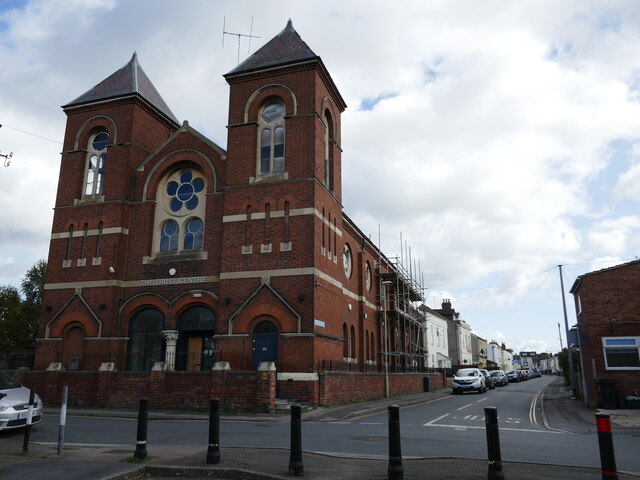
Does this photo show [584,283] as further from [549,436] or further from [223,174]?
[223,174]

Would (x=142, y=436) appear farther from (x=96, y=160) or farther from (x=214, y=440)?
(x=96, y=160)

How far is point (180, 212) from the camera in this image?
2595 centimetres

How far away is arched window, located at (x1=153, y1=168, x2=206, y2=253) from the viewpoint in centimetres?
2553

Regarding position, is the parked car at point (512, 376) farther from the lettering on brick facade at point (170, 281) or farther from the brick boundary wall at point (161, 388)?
the brick boundary wall at point (161, 388)

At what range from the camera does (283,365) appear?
21.1 m

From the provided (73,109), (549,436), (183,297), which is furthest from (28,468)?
(73,109)

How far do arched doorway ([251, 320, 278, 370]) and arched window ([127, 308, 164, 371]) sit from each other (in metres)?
5.02

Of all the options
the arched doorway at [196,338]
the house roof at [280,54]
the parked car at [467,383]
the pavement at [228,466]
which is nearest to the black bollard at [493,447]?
the pavement at [228,466]

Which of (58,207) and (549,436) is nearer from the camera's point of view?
(549,436)

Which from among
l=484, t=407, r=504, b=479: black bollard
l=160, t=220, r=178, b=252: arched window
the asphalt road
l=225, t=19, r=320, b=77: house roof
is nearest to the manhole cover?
the asphalt road

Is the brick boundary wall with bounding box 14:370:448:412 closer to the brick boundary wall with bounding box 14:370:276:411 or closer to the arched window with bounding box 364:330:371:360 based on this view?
the brick boundary wall with bounding box 14:370:276:411

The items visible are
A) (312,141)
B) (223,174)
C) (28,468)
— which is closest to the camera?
(28,468)

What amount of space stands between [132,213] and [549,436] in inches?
819

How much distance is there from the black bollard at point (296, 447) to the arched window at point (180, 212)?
18.0 meters
